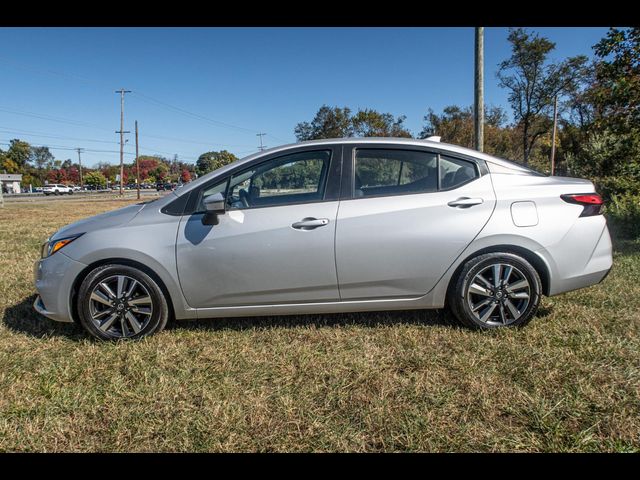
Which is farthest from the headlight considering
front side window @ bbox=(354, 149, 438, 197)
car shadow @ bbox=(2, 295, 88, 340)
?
front side window @ bbox=(354, 149, 438, 197)

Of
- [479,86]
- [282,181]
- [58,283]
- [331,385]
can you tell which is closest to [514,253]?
[331,385]

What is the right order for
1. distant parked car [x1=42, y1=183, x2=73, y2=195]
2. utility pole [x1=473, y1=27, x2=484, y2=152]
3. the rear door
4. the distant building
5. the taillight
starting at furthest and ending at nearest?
1. the distant building
2. distant parked car [x1=42, y1=183, x2=73, y2=195]
3. utility pole [x1=473, y1=27, x2=484, y2=152]
4. the taillight
5. the rear door

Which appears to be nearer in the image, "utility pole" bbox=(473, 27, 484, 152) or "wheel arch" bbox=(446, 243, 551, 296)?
"wheel arch" bbox=(446, 243, 551, 296)

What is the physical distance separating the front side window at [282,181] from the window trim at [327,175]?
0.08 feet

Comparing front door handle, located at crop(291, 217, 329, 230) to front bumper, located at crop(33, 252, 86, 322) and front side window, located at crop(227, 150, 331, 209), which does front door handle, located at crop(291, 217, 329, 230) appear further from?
front bumper, located at crop(33, 252, 86, 322)

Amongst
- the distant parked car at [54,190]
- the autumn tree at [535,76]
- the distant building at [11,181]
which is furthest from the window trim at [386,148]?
A: the distant building at [11,181]

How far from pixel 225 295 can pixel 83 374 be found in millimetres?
1092

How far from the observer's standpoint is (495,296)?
311cm

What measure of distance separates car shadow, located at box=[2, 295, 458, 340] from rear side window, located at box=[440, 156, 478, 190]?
122 centimetres

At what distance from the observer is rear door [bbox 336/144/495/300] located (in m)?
2.97

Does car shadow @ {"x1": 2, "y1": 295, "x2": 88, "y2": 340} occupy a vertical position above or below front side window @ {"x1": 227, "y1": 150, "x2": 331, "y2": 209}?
below

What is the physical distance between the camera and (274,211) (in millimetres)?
3010
